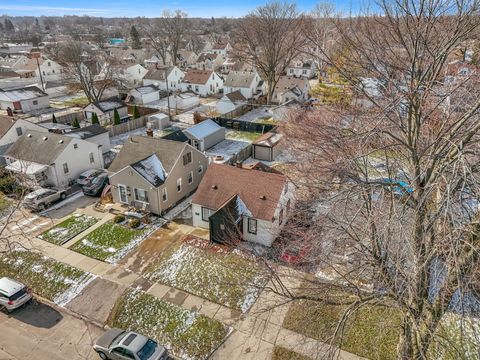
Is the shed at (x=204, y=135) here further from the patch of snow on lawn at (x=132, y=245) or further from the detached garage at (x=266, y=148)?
the patch of snow on lawn at (x=132, y=245)

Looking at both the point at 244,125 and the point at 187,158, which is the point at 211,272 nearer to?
the point at 187,158

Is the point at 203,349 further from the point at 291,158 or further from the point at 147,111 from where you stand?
the point at 147,111

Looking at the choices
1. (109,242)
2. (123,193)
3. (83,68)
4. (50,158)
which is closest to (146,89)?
(83,68)

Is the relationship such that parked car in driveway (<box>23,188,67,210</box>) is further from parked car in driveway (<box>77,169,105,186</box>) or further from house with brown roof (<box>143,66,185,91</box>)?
Answer: house with brown roof (<box>143,66,185,91</box>)

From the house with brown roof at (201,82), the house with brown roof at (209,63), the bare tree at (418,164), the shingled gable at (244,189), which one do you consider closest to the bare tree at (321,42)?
the bare tree at (418,164)

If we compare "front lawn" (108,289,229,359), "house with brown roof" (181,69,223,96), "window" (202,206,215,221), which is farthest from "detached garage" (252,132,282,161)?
"house with brown roof" (181,69,223,96)

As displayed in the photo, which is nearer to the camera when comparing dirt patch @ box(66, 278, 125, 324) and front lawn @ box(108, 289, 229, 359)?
front lawn @ box(108, 289, 229, 359)
